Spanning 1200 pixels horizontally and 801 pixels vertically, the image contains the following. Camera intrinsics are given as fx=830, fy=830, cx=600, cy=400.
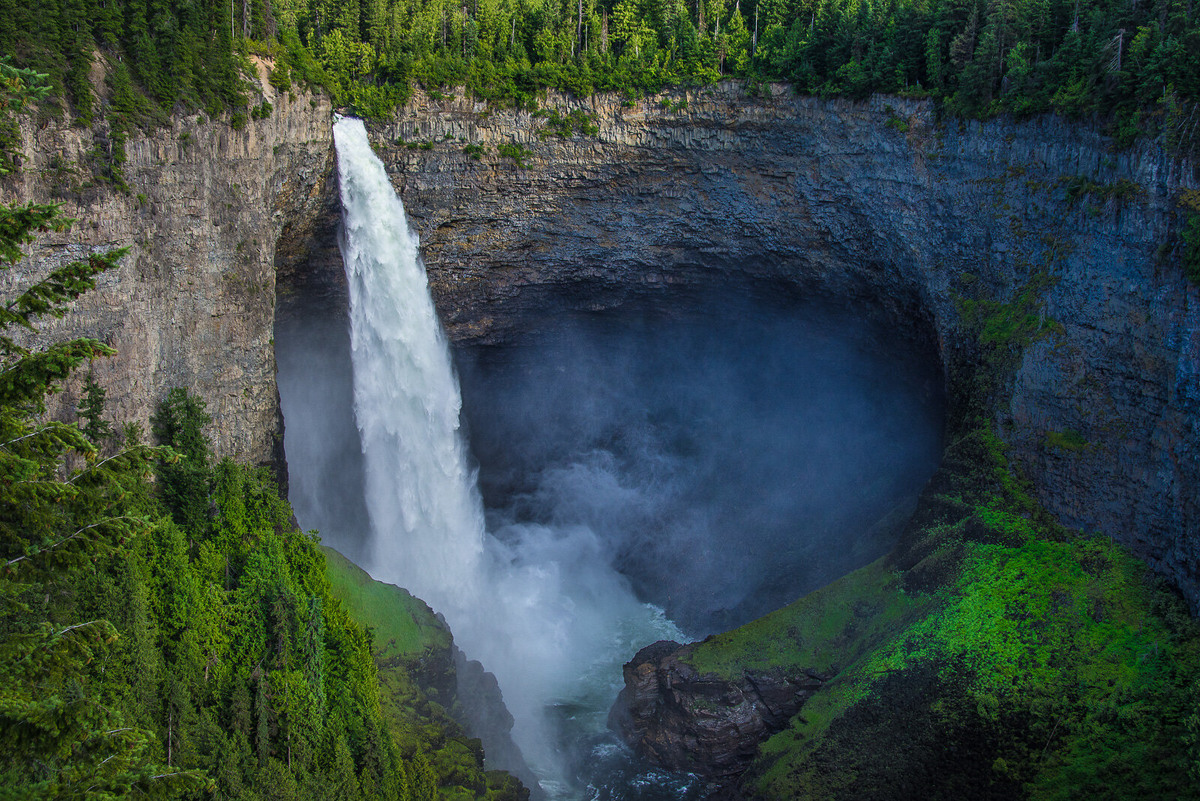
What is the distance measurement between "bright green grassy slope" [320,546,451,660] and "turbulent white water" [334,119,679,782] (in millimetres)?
4689

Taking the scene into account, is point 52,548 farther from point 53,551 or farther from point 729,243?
point 729,243

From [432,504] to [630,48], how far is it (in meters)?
20.4

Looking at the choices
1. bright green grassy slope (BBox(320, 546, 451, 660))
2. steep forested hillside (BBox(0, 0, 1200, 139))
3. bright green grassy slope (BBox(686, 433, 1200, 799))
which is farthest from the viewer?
bright green grassy slope (BBox(320, 546, 451, 660))

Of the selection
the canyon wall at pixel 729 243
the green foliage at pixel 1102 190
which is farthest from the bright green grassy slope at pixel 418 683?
the green foliage at pixel 1102 190

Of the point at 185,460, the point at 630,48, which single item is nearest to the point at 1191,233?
the point at 630,48

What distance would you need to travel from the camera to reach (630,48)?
34531mm

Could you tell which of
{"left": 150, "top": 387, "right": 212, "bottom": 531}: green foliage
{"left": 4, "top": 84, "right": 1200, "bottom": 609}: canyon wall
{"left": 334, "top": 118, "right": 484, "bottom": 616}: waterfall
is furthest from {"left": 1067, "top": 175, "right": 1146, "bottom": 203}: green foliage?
{"left": 150, "top": 387, "right": 212, "bottom": 531}: green foliage

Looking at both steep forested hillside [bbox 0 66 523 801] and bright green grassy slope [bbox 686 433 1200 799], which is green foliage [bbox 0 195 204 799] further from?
bright green grassy slope [bbox 686 433 1200 799]

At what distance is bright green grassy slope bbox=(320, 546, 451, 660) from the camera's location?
2530 cm

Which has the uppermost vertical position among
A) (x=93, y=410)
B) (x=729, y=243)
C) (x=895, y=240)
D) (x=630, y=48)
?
(x=630, y=48)

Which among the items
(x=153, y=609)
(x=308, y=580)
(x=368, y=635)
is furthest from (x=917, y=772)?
(x=153, y=609)

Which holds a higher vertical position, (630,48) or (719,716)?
(630,48)

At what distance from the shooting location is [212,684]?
1788 cm

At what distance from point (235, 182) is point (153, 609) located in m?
12.7
